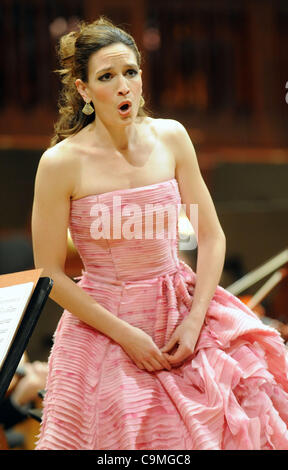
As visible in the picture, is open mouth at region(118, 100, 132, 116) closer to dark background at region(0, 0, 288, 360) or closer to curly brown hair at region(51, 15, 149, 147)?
curly brown hair at region(51, 15, 149, 147)

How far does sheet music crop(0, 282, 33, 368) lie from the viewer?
4.29 ft

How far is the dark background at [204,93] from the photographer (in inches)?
181

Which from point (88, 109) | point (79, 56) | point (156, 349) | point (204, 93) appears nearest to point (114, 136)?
point (88, 109)

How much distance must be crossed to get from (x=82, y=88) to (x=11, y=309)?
61cm

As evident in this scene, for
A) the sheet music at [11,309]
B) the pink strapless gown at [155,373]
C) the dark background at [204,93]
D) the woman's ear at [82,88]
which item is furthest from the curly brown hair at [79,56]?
the dark background at [204,93]

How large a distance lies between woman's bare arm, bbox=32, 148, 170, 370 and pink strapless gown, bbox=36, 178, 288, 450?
0.04 metres

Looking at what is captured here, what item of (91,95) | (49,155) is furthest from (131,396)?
(91,95)

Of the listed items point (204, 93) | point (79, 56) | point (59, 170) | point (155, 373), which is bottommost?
point (155, 373)

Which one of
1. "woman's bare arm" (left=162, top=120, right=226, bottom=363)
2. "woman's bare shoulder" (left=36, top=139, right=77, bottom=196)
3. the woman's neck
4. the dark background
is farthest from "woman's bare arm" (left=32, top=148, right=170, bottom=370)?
the dark background

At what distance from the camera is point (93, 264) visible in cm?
174

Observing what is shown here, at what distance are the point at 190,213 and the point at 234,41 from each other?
3630 mm

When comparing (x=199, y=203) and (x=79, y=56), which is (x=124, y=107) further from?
(x=199, y=203)

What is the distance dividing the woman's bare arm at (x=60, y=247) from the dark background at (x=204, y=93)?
8.51 ft

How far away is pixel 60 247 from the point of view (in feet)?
5.53
